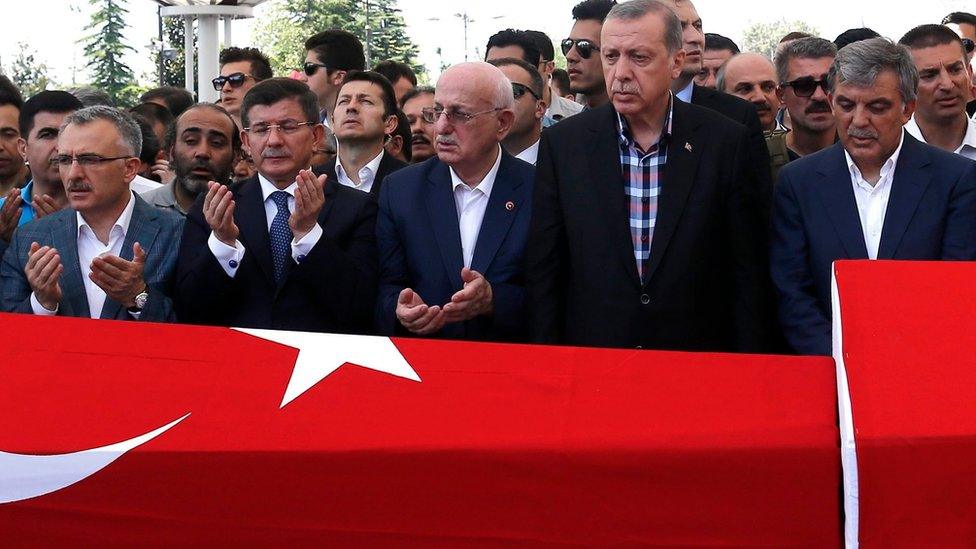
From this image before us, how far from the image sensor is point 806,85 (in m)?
6.00

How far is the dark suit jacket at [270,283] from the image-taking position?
14.9 ft

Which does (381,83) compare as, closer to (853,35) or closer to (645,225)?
(853,35)

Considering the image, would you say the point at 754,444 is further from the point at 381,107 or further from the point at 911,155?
the point at 381,107

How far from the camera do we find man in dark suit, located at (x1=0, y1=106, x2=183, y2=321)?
458cm

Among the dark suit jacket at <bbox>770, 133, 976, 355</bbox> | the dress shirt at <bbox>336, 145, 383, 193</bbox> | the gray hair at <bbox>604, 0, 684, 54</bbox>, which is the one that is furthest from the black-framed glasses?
the dark suit jacket at <bbox>770, 133, 976, 355</bbox>

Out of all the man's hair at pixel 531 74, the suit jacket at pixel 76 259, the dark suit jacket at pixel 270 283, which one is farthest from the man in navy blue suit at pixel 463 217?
the man's hair at pixel 531 74

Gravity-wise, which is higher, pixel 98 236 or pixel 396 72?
pixel 396 72

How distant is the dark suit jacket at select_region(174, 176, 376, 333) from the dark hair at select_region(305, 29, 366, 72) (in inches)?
135

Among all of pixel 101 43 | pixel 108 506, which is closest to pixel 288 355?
pixel 108 506

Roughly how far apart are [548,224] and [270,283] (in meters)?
1.03

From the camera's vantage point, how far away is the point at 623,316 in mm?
4387

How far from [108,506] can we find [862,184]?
267cm

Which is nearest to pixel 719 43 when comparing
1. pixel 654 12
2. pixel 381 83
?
pixel 381 83

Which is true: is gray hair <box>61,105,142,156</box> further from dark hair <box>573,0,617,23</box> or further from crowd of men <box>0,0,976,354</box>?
dark hair <box>573,0,617,23</box>
